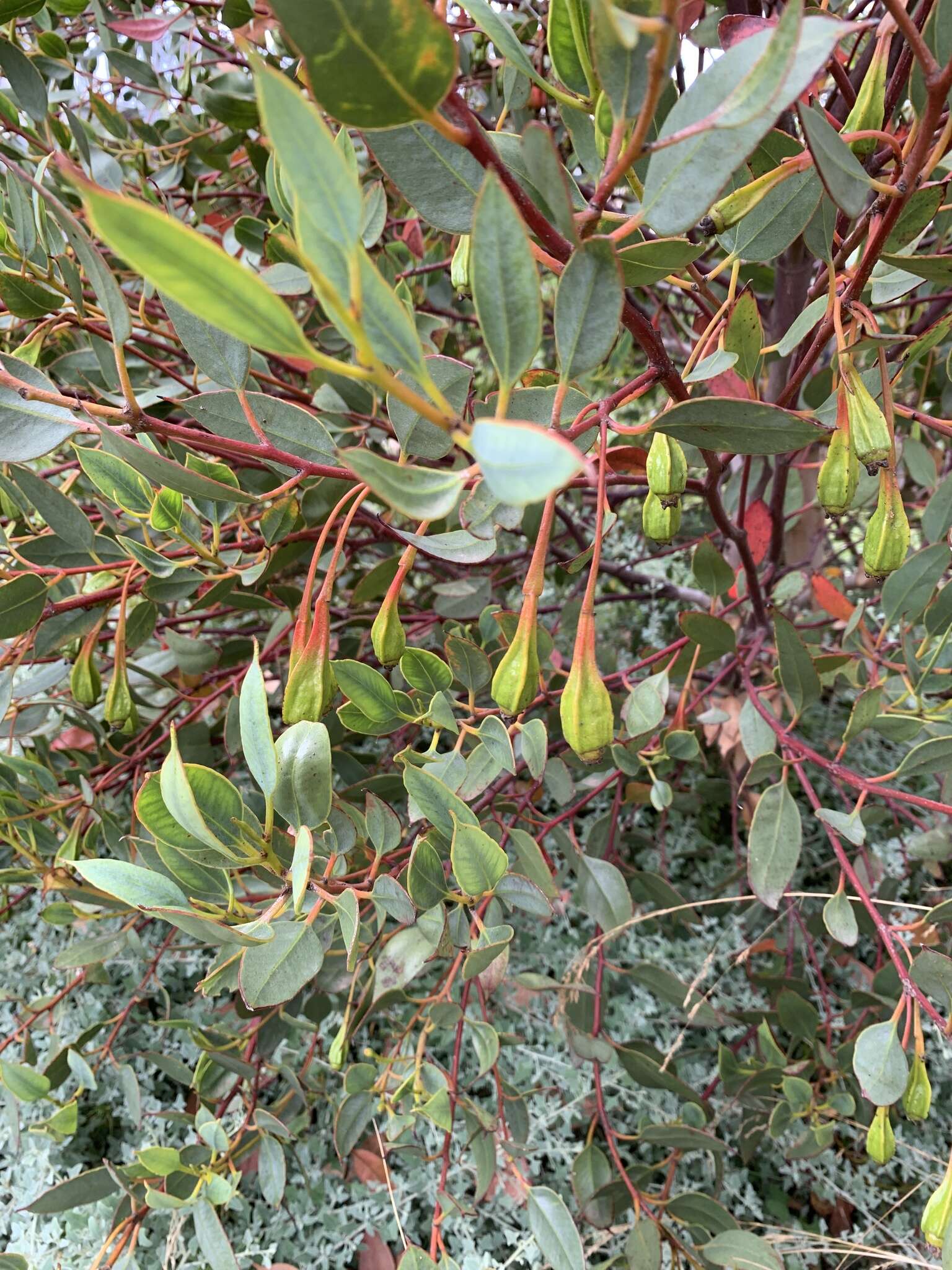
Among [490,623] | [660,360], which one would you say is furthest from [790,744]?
[660,360]

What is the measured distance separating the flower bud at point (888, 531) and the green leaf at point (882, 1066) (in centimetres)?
26

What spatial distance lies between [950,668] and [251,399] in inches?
21.6

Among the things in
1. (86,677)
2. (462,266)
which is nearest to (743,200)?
(462,266)

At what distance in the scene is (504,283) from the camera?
25 cm

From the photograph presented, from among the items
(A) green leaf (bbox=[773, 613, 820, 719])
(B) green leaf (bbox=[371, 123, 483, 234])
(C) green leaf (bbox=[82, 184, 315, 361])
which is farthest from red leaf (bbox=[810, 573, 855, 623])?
(C) green leaf (bbox=[82, 184, 315, 361])

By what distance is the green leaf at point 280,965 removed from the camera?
36 cm

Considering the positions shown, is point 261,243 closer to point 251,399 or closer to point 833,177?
point 251,399

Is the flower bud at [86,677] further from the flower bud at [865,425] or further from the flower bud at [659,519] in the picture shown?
the flower bud at [865,425]

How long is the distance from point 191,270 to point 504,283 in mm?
100

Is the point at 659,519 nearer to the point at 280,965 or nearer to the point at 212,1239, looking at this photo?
the point at 280,965

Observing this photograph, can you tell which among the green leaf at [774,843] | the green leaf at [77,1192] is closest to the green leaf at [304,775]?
the green leaf at [774,843]

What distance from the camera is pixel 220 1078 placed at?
0.70m

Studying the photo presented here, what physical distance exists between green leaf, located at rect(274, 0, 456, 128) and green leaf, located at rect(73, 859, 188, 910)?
0.97ft

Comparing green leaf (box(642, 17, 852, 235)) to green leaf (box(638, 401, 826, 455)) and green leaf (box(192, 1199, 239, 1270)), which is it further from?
green leaf (box(192, 1199, 239, 1270))
